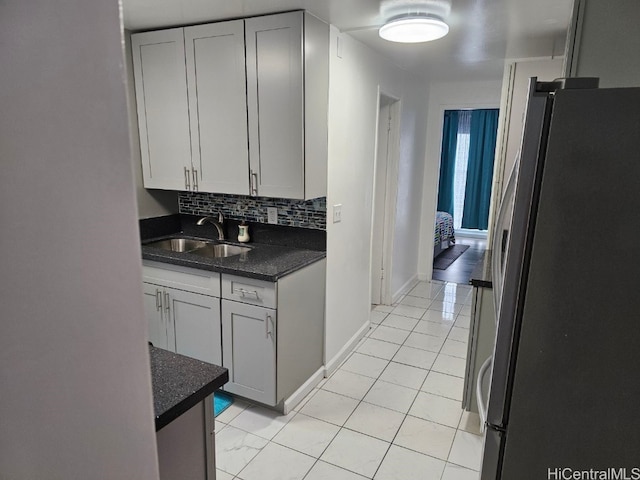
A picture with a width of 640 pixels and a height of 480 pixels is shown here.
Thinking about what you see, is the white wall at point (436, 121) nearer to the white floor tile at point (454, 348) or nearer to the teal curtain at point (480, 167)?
the white floor tile at point (454, 348)

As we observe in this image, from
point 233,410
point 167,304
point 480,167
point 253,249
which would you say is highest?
point 480,167

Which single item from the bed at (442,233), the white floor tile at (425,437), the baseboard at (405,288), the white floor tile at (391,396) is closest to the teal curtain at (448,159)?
the bed at (442,233)

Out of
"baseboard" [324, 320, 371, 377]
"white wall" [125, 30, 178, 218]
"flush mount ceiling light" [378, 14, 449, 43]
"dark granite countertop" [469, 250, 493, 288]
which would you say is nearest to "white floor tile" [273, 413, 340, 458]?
"baseboard" [324, 320, 371, 377]

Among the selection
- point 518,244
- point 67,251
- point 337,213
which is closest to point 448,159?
point 337,213

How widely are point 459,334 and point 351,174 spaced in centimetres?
173

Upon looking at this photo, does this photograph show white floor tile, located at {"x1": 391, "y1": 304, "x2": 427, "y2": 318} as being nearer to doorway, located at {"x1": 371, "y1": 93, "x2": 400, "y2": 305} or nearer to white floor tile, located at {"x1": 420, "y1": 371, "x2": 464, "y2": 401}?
doorway, located at {"x1": 371, "y1": 93, "x2": 400, "y2": 305}

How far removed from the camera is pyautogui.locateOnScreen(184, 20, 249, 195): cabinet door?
8.13 ft

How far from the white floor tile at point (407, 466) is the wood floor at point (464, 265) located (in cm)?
315

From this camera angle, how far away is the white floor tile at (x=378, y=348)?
3.24m

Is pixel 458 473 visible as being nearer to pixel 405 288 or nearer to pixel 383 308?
pixel 383 308

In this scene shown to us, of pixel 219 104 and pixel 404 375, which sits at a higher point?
pixel 219 104

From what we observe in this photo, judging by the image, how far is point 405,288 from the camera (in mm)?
4621

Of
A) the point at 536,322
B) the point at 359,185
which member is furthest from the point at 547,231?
the point at 359,185

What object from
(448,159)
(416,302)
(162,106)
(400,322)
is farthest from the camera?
(448,159)
